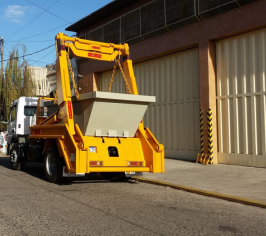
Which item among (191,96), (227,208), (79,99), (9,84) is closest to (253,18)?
(191,96)

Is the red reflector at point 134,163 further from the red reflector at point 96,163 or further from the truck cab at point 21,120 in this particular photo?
the truck cab at point 21,120

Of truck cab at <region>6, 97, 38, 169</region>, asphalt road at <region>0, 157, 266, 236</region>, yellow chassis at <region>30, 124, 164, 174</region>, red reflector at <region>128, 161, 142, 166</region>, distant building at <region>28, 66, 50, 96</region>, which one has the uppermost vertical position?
distant building at <region>28, 66, 50, 96</region>

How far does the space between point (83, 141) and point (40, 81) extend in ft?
89.6

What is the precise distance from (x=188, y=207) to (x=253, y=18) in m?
8.41

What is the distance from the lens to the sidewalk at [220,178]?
884 centimetres

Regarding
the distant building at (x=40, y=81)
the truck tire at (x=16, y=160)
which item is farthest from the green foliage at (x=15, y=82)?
the truck tire at (x=16, y=160)

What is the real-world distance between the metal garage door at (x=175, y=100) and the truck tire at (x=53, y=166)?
24.1ft

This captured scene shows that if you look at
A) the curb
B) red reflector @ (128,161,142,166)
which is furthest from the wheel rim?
the curb

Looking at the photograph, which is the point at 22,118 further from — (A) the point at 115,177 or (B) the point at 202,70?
(B) the point at 202,70

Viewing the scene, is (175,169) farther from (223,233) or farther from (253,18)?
(223,233)

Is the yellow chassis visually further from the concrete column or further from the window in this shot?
the concrete column

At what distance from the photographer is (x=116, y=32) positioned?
1991 centimetres

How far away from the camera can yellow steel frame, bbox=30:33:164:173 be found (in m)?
8.78

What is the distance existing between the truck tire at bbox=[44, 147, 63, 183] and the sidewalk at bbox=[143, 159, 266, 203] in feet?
9.48
